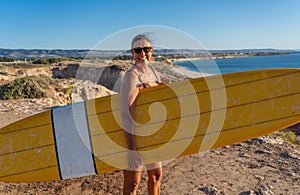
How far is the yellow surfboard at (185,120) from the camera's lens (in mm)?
2770

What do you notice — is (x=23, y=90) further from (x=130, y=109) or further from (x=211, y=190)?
(x=130, y=109)

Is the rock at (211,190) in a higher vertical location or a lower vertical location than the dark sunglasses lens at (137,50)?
lower

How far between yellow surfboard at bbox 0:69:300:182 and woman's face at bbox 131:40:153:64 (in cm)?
A: 43

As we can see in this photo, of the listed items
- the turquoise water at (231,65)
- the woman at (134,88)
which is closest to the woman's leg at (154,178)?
the woman at (134,88)

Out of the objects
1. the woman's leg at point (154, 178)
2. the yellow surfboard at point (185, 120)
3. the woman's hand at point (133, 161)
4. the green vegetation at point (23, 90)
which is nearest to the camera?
the woman's hand at point (133, 161)

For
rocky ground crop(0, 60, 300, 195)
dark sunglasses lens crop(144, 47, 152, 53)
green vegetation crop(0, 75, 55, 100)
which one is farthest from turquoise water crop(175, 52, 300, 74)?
green vegetation crop(0, 75, 55, 100)

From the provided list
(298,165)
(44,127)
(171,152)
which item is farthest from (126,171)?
(298,165)

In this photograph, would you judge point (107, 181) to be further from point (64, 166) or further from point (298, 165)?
point (298, 165)

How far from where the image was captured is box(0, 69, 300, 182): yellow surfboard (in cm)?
277

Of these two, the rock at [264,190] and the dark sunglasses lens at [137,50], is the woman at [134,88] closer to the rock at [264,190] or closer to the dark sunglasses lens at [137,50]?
the dark sunglasses lens at [137,50]

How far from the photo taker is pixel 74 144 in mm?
2834

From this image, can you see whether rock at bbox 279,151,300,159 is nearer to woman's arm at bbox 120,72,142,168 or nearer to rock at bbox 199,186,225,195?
rock at bbox 199,186,225,195

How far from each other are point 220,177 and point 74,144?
1893 mm

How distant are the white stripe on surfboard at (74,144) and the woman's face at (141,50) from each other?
894mm
